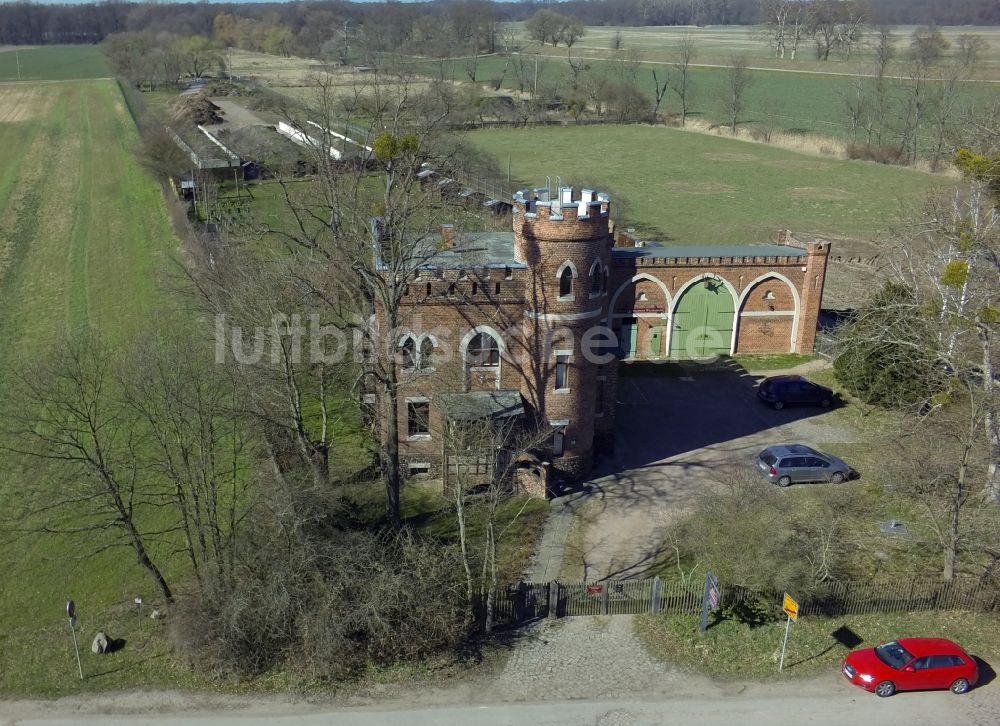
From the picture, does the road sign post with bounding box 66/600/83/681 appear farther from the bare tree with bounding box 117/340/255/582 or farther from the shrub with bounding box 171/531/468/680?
the bare tree with bounding box 117/340/255/582

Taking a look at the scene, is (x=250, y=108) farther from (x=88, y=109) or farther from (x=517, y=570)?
(x=517, y=570)

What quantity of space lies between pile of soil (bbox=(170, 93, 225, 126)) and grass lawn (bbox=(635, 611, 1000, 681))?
7992cm

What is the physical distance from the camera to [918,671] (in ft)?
60.0

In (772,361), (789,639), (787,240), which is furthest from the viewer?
(787,240)

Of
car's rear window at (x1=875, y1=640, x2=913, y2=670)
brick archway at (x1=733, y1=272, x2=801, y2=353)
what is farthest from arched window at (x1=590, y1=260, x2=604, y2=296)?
brick archway at (x1=733, y1=272, x2=801, y2=353)

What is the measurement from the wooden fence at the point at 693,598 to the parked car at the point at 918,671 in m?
2.28

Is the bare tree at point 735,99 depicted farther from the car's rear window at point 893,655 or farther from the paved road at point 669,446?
the car's rear window at point 893,655

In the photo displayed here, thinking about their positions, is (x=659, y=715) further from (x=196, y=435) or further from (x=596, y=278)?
(x=196, y=435)

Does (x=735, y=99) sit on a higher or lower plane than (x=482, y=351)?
higher

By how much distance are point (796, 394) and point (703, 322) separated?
Result: 5.97 m

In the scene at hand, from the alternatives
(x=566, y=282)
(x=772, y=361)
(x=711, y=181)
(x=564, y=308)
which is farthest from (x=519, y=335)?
(x=711, y=181)

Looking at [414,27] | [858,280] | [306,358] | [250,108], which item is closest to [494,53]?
[414,27]

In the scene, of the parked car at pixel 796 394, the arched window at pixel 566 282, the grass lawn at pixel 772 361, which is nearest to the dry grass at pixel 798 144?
the grass lawn at pixel 772 361

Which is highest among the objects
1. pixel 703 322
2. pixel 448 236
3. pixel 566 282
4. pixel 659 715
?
pixel 448 236
